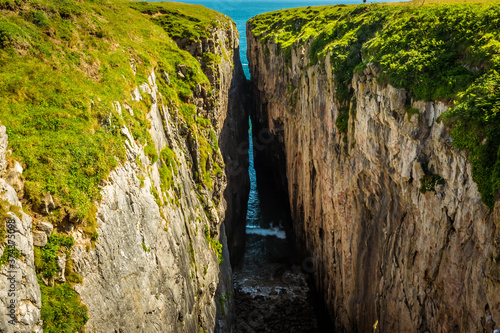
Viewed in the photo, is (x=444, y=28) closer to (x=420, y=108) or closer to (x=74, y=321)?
(x=420, y=108)

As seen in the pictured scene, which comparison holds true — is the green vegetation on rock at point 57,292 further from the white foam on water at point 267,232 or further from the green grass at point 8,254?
the white foam on water at point 267,232

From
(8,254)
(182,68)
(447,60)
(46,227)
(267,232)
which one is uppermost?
(182,68)

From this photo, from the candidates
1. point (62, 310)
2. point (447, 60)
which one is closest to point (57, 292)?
point (62, 310)

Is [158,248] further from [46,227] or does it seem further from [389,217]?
[389,217]

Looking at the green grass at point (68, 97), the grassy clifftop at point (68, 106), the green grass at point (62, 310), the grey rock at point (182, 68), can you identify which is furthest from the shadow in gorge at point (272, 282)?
the green grass at point (62, 310)

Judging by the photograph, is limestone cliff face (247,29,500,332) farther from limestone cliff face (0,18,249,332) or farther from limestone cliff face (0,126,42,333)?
limestone cliff face (0,126,42,333)
